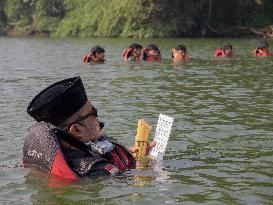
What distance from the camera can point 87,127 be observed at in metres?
6.58

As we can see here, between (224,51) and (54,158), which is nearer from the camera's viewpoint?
(54,158)

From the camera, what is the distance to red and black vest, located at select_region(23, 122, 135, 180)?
6.39m

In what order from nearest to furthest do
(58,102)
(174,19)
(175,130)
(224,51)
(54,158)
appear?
1. (58,102)
2. (54,158)
3. (175,130)
4. (224,51)
5. (174,19)

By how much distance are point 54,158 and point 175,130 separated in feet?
13.4

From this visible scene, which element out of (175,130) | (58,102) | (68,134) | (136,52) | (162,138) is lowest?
(175,130)

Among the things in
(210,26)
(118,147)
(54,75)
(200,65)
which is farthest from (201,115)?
(210,26)

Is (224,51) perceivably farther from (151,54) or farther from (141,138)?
(141,138)

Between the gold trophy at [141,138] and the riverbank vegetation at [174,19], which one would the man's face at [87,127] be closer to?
the gold trophy at [141,138]

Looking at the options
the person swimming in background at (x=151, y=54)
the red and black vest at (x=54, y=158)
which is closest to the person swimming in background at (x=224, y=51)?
the person swimming in background at (x=151, y=54)

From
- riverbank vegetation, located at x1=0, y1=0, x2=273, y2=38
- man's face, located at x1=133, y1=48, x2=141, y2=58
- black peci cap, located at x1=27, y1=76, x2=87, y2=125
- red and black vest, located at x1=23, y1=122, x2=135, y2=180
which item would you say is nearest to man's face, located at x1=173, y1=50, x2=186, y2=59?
man's face, located at x1=133, y1=48, x2=141, y2=58

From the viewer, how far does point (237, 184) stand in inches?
269

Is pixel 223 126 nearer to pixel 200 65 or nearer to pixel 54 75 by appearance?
pixel 54 75

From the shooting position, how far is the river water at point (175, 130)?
21.3ft

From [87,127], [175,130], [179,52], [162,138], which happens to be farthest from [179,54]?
[87,127]
